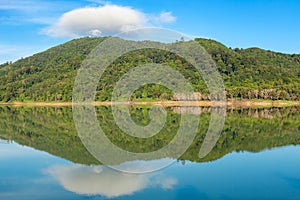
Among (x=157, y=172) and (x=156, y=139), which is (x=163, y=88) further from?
(x=157, y=172)

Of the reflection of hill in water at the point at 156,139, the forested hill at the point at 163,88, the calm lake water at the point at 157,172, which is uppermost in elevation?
the forested hill at the point at 163,88

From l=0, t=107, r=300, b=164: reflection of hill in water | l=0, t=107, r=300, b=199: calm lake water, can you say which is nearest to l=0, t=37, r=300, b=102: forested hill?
l=0, t=107, r=300, b=164: reflection of hill in water

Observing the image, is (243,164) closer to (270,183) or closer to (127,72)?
(270,183)

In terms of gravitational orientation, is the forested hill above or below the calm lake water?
above

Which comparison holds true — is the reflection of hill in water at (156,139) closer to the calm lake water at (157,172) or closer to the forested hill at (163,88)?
the calm lake water at (157,172)

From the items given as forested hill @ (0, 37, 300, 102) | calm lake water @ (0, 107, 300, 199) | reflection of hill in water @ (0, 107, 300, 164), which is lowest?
calm lake water @ (0, 107, 300, 199)

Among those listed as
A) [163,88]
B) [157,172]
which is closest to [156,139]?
[157,172]

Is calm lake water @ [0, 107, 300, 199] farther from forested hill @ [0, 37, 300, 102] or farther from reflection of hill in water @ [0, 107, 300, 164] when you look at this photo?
forested hill @ [0, 37, 300, 102]

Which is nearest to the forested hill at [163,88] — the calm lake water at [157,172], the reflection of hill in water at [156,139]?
the reflection of hill in water at [156,139]
